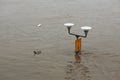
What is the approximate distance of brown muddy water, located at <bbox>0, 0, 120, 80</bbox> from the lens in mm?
8492

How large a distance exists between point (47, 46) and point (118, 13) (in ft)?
19.2

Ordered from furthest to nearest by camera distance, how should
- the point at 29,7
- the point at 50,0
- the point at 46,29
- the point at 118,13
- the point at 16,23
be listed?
the point at 50,0
the point at 29,7
the point at 118,13
the point at 16,23
the point at 46,29

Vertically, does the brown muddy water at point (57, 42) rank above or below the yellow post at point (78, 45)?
below

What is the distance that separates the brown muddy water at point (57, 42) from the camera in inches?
334

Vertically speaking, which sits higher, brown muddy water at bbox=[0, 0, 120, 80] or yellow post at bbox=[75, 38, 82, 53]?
yellow post at bbox=[75, 38, 82, 53]

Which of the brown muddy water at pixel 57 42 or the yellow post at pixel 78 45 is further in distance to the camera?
the yellow post at pixel 78 45

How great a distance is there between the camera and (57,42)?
36.0 ft

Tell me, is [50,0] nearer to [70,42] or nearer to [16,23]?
[16,23]

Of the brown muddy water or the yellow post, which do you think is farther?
the yellow post

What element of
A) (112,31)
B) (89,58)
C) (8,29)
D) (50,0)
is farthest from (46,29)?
(50,0)

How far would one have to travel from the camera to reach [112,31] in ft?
40.0

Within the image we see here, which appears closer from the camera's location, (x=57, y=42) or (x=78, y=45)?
(x=78, y=45)

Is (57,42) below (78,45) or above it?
below

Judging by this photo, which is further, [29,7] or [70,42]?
[29,7]
